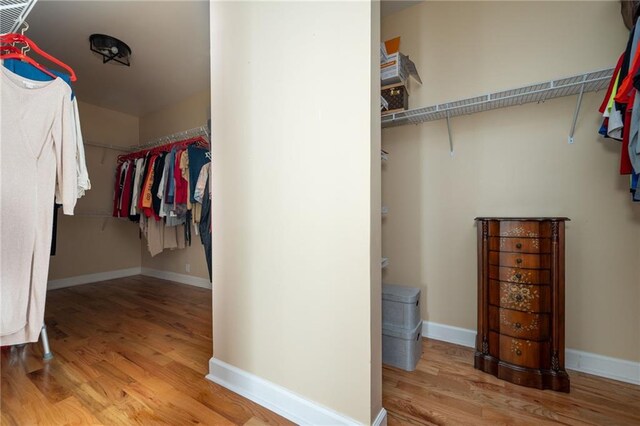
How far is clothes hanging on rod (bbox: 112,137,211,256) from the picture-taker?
263cm

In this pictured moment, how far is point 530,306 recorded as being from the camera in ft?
4.61

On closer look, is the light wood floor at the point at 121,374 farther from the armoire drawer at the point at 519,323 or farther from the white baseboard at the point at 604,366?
the white baseboard at the point at 604,366

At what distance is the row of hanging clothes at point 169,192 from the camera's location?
8.21ft

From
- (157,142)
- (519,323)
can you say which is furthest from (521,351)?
(157,142)

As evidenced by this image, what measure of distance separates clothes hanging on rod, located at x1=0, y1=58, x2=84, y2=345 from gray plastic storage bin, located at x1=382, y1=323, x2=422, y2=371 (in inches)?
68.6

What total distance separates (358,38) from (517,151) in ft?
4.27

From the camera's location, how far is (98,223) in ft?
12.0

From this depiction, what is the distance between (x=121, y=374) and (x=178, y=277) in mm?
2179

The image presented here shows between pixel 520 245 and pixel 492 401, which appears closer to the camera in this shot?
pixel 492 401

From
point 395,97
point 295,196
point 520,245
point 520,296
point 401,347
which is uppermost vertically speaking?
point 395,97

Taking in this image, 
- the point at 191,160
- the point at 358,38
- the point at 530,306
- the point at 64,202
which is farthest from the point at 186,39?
the point at 530,306

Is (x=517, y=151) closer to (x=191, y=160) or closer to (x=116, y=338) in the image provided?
(x=191, y=160)

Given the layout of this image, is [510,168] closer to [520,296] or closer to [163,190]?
[520,296]

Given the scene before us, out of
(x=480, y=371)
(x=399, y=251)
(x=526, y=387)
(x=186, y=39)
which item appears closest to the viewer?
(x=526, y=387)
